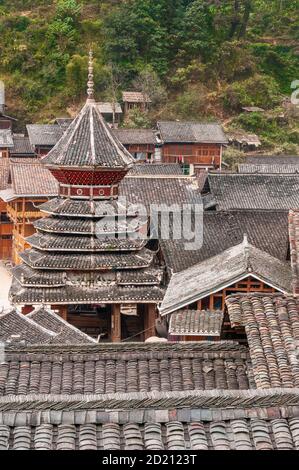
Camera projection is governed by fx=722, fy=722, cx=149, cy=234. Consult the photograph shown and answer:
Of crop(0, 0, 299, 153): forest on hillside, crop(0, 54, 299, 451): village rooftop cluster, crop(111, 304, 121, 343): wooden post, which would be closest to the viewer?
crop(0, 54, 299, 451): village rooftop cluster

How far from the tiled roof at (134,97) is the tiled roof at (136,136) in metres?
9.02

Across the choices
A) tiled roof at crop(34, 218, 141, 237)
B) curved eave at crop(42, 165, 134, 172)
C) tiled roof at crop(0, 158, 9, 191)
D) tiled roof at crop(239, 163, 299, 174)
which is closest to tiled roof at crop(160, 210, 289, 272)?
tiled roof at crop(34, 218, 141, 237)

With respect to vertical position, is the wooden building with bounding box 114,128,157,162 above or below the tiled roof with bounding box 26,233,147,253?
below

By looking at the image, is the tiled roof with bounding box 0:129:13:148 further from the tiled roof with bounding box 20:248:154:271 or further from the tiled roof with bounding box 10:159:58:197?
the tiled roof with bounding box 20:248:154:271

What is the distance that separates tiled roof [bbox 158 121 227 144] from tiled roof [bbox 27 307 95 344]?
32.0 meters

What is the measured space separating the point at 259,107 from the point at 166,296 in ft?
139

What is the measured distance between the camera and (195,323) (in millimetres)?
18500

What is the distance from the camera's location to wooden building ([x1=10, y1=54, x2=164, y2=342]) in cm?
2120

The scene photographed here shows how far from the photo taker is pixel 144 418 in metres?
5.18

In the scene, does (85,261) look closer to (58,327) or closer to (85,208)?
(85,208)

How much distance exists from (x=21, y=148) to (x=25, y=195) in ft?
48.7

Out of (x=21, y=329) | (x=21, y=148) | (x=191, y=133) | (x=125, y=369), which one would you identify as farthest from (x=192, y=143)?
(x=125, y=369)

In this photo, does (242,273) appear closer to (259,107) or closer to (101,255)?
(101,255)

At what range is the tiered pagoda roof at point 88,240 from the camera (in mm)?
21219
